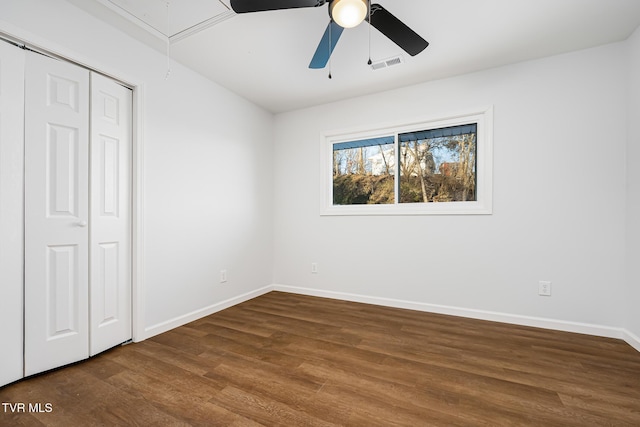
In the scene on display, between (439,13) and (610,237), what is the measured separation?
2410 millimetres

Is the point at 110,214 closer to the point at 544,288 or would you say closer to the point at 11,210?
the point at 11,210

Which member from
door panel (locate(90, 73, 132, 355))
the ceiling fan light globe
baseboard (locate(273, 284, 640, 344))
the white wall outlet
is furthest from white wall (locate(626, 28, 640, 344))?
door panel (locate(90, 73, 132, 355))

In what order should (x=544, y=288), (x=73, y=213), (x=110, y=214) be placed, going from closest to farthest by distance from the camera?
(x=73, y=213), (x=110, y=214), (x=544, y=288)

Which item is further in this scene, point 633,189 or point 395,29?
point 633,189

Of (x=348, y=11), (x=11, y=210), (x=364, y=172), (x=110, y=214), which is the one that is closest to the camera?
(x=348, y=11)

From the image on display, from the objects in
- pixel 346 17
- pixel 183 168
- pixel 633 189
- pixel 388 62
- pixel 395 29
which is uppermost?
pixel 388 62

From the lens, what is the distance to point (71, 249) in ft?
6.42

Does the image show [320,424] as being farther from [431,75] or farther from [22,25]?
[431,75]

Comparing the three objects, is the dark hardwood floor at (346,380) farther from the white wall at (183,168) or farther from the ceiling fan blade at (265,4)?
the ceiling fan blade at (265,4)

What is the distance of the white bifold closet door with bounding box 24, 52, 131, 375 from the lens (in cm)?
179

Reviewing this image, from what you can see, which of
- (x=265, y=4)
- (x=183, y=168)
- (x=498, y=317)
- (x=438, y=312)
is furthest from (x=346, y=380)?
(x=183, y=168)

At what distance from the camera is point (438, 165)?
316cm

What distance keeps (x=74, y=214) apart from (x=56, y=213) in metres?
0.10

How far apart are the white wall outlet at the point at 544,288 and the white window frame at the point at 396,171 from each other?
31.4 inches
